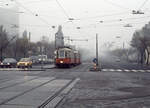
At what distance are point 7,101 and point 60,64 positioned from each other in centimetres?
3239

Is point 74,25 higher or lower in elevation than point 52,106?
higher

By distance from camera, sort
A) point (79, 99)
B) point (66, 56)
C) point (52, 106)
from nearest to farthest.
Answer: point (52, 106) < point (79, 99) < point (66, 56)

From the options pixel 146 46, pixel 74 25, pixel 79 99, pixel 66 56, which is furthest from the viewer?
pixel 146 46

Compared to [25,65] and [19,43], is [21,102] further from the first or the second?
[19,43]

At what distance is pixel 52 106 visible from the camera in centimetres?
917

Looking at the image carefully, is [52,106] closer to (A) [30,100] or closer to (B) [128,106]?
(A) [30,100]

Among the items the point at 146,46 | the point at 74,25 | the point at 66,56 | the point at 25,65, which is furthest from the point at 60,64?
the point at 146,46

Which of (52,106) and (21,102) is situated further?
(21,102)

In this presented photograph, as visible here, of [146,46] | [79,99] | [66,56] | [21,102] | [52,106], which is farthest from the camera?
[146,46]

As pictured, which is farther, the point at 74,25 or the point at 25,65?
the point at 74,25

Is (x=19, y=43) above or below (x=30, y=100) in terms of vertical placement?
above

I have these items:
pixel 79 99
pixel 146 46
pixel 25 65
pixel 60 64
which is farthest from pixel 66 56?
pixel 146 46

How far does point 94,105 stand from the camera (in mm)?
9508

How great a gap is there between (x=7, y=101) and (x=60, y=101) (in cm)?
209
